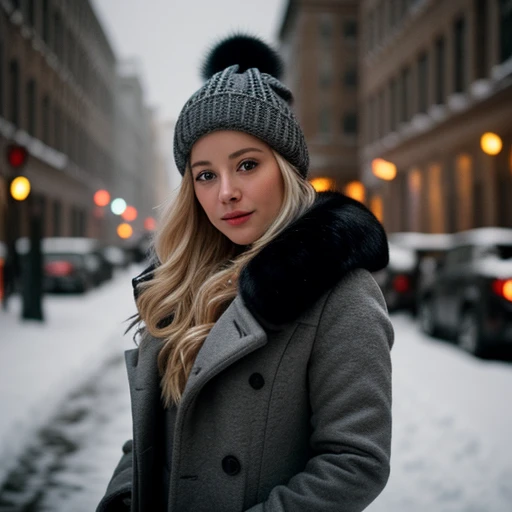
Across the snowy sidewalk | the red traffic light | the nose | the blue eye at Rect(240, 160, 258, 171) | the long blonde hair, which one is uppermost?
the red traffic light

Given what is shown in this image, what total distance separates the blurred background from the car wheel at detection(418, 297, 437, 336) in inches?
2.0

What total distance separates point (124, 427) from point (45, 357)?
13.2ft

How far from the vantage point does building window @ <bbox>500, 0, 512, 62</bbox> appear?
20.6m

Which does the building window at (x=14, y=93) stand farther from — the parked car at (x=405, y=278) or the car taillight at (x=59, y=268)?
the parked car at (x=405, y=278)

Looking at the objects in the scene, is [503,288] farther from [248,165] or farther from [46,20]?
[46,20]

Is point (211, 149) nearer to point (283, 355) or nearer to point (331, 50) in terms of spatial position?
point (283, 355)

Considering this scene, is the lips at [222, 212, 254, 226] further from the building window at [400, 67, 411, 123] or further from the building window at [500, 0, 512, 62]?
the building window at [400, 67, 411, 123]

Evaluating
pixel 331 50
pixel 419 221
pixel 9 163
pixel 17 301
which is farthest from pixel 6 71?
pixel 331 50

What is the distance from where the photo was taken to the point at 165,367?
2127mm

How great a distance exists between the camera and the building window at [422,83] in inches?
1145

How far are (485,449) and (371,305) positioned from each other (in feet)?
13.8

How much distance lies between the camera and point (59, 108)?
37.2 meters

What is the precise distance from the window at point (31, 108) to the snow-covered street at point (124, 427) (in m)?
21.6

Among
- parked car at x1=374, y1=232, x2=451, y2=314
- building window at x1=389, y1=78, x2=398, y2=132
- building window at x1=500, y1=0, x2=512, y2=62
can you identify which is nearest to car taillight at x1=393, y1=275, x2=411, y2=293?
parked car at x1=374, y1=232, x2=451, y2=314
